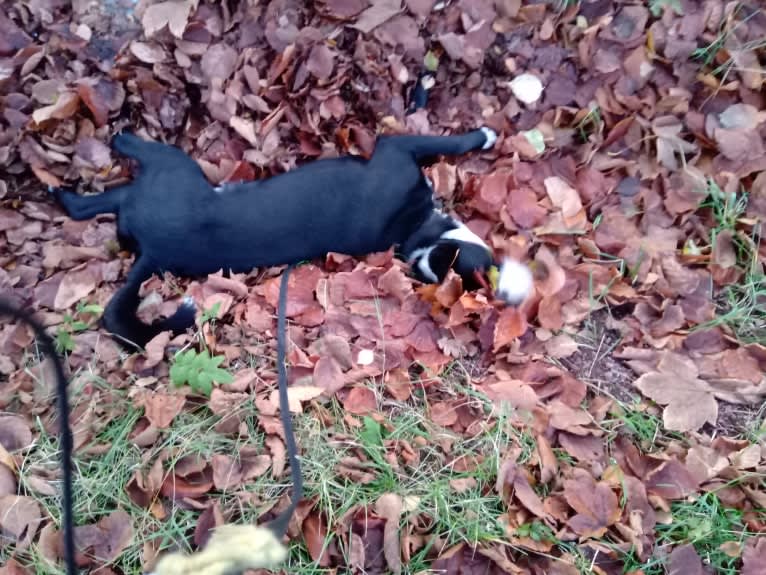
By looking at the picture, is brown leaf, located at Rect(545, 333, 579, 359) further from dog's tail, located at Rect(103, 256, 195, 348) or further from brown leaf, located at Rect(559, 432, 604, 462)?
dog's tail, located at Rect(103, 256, 195, 348)

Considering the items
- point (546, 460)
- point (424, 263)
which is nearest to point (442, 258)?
point (424, 263)

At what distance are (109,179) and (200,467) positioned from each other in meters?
1.25

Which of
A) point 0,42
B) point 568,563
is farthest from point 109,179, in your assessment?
point 568,563

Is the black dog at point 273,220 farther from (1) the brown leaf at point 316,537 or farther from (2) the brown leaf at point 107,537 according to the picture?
(1) the brown leaf at point 316,537

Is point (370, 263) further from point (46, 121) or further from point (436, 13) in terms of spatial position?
point (46, 121)

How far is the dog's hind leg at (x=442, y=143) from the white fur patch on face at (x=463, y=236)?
1.10ft

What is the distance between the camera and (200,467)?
2.08 meters

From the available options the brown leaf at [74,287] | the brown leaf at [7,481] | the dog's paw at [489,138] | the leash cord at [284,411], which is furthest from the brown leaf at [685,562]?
the brown leaf at [74,287]

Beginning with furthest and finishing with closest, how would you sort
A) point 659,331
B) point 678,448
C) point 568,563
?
point 659,331, point 678,448, point 568,563

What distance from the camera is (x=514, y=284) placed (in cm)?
236

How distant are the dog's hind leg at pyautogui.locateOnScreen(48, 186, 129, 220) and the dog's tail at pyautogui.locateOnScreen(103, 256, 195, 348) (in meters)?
0.27

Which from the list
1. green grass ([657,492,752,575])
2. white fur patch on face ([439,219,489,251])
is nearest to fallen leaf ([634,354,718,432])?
green grass ([657,492,752,575])

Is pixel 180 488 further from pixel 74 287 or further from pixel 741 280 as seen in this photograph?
pixel 741 280

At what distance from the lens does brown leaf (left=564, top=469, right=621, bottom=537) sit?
200cm
